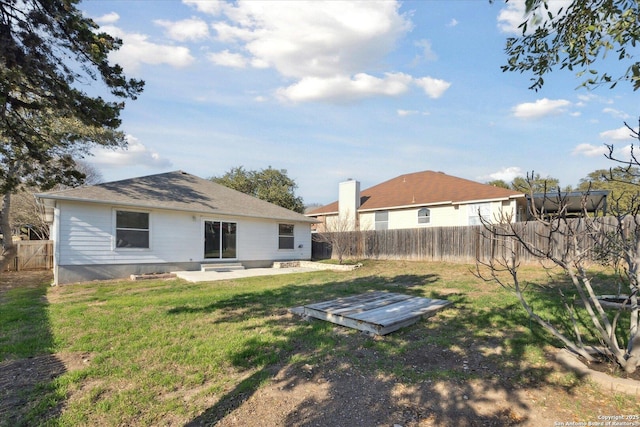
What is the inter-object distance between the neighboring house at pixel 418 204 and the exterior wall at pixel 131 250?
21.1ft

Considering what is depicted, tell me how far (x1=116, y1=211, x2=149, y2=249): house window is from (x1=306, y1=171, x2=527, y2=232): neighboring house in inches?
418

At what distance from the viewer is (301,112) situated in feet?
52.9

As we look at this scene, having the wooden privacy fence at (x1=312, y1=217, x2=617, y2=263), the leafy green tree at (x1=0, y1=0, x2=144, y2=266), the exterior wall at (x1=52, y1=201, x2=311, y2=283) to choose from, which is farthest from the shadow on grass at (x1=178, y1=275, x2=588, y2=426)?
the wooden privacy fence at (x1=312, y1=217, x2=617, y2=263)

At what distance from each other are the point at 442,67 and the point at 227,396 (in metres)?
11.8

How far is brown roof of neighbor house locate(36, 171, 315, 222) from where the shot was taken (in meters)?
11.1

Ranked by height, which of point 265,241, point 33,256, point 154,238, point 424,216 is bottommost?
point 33,256

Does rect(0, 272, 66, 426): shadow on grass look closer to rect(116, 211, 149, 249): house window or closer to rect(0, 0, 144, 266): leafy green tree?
rect(0, 0, 144, 266): leafy green tree

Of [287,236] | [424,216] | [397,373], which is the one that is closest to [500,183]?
[424,216]

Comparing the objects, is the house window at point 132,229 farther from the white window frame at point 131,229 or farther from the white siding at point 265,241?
the white siding at point 265,241

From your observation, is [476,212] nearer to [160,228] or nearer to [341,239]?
[341,239]

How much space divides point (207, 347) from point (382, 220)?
17.3m

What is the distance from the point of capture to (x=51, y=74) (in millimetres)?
4977

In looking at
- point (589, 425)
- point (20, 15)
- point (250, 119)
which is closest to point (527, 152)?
point (250, 119)

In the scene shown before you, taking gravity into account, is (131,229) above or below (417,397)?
above
